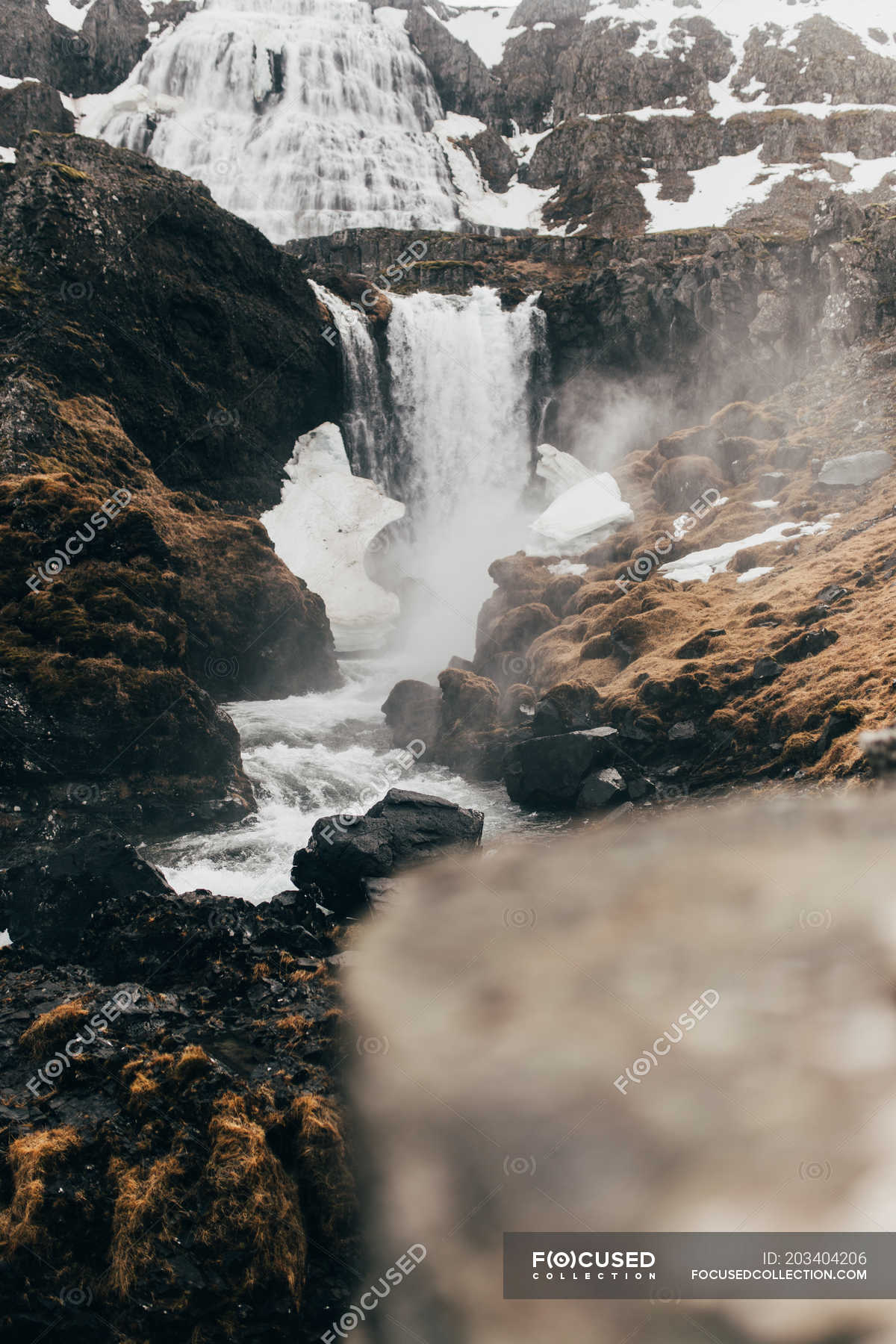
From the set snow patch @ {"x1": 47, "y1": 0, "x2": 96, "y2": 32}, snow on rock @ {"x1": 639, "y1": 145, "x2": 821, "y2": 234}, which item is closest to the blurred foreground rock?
snow on rock @ {"x1": 639, "y1": 145, "x2": 821, "y2": 234}

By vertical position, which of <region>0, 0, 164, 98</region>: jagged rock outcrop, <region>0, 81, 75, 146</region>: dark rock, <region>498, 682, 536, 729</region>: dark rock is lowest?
Answer: <region>498, 682, 536, 729</region>: dark rock

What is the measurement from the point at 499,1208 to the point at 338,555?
38.4 m

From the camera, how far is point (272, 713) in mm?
32219

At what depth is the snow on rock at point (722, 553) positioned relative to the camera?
31.4 meters

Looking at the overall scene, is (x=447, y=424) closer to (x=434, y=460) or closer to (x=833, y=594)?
(x=434, y=460)

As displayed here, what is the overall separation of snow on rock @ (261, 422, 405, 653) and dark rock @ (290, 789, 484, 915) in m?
24.1

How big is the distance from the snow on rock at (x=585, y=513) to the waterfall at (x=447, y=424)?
6.51 metres

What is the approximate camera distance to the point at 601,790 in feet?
71.3

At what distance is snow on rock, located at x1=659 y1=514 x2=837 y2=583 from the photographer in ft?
103

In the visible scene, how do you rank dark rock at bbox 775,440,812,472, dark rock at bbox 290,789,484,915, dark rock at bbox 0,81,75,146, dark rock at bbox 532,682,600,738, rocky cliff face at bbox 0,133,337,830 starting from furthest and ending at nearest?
dark rock at bbox 0,81,75,146
dark rock at bbox 775,440,812,472
dark rock at bbox 532,682,600,738
rocky cliff face at bbox 0,133,337,830
dark rock at bbox 290,789,484,915

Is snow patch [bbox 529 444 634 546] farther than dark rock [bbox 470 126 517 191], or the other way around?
dark rock [bbox 470 126 517 191]

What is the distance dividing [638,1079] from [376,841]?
26.4ft

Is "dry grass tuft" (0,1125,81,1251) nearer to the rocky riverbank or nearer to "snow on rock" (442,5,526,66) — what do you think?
the rocky riverbank

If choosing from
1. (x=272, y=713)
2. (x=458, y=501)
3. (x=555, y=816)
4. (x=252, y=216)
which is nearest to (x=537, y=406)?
(x=458, y=501)
